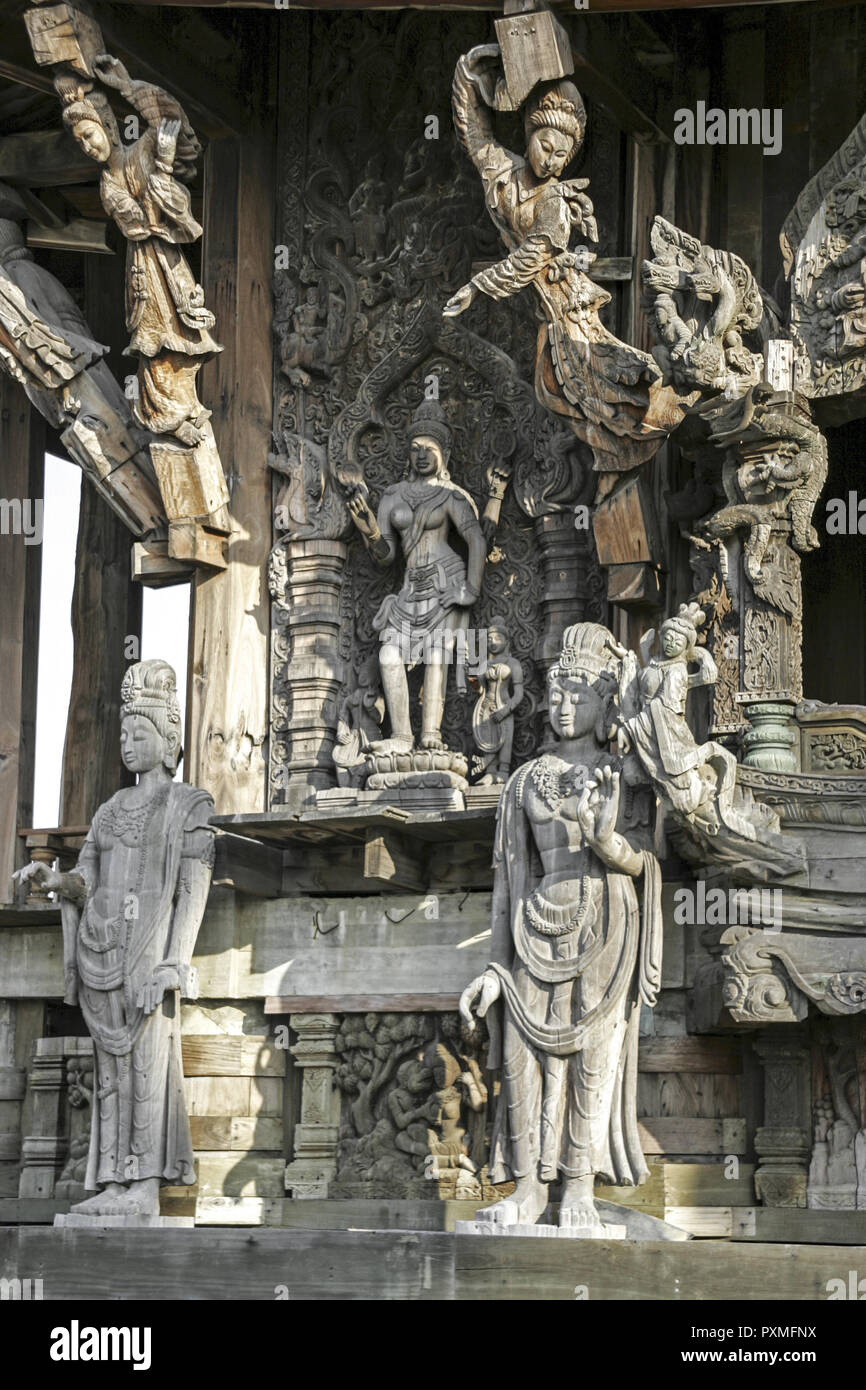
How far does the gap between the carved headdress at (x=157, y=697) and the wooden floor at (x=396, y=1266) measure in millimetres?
2469

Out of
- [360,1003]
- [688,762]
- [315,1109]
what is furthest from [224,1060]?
[688,762]

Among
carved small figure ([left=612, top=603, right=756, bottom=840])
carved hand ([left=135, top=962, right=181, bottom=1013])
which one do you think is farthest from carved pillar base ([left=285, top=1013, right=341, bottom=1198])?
carved small figure ([left=612, top=603, right=756, bottom=840])

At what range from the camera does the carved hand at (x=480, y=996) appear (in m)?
11.2

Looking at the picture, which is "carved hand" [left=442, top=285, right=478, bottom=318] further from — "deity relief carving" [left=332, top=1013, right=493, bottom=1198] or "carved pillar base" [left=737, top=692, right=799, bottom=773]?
"deity relief carving" [left=332, top=1013, right=493, bottom=1198]

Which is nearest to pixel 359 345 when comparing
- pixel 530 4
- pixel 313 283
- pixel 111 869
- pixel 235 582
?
pixel 313 283

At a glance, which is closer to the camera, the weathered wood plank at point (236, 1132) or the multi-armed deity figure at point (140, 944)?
the multi-armed deity figure at point (140, 944)

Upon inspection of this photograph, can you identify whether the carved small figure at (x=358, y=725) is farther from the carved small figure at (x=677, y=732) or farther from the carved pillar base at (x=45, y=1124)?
the carved small figure at (x=677, y=732)

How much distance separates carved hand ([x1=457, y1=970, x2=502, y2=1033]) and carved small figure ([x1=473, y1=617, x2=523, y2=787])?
1.96 m

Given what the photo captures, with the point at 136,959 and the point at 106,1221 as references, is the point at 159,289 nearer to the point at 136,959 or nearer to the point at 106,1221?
the point at 136,959

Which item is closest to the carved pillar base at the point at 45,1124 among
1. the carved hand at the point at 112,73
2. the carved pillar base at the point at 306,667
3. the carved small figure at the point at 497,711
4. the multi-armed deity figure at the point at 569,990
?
the carved pillar base at the point at 306,667

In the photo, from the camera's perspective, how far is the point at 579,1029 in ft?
36.3

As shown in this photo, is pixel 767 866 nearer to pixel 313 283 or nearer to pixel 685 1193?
pixel 685 1193

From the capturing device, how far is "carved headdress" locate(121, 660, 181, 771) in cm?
1248

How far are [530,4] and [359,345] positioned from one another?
91.4 inches
